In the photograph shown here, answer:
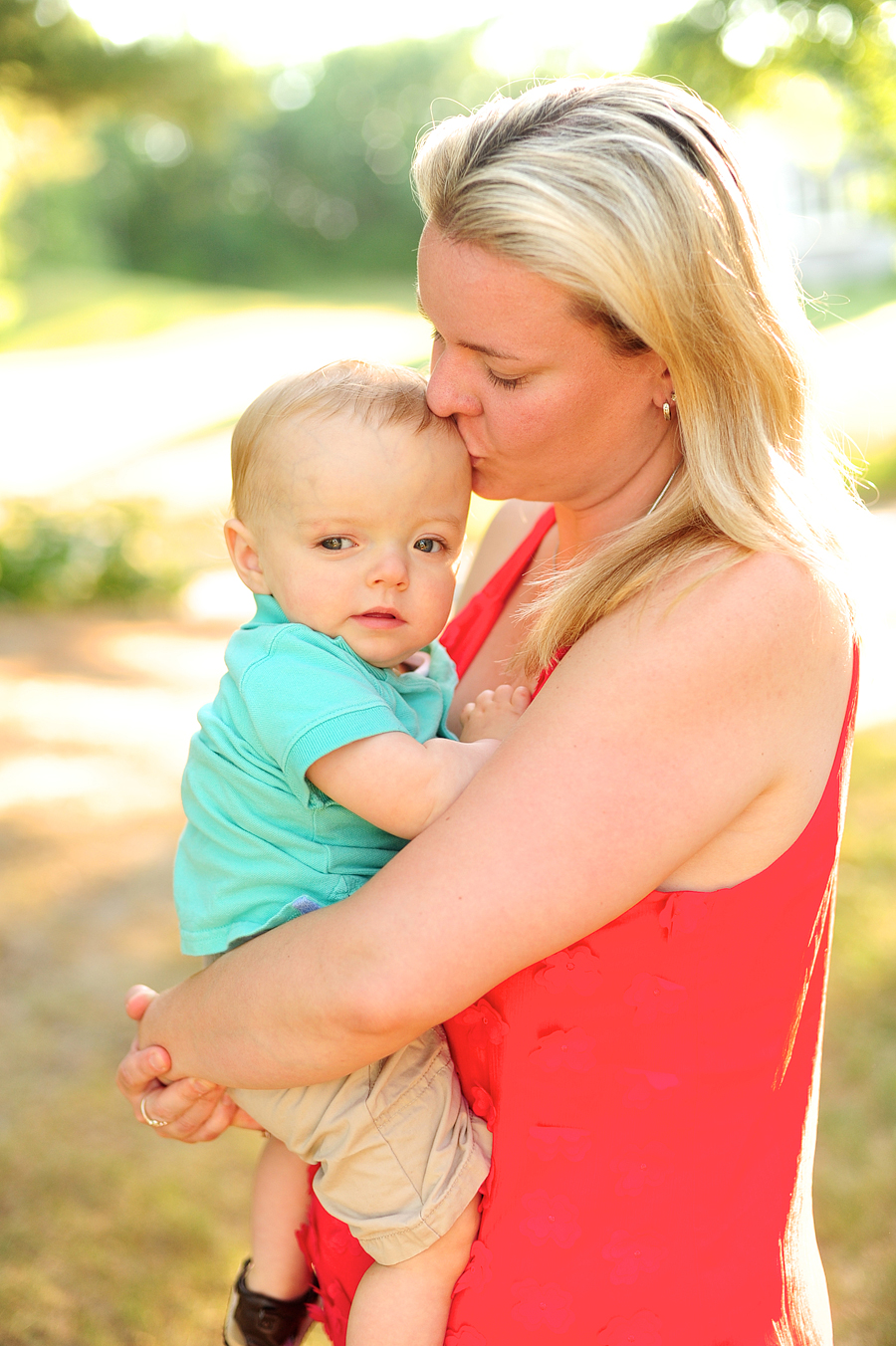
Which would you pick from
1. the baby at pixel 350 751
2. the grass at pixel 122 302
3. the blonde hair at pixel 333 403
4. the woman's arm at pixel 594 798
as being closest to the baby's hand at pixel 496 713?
the baby at pixel 350 751

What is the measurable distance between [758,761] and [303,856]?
59cm

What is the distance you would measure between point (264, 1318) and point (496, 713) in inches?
41.2

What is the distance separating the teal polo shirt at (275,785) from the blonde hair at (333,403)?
0.19m

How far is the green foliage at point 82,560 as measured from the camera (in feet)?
27.8

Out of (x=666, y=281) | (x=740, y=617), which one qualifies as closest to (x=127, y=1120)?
(x=740, y=617)

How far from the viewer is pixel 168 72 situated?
7.64 m

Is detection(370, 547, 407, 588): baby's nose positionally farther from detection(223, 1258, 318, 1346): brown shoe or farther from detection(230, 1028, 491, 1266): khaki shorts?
detection(223, 1258, 318, 1346): brown shoe

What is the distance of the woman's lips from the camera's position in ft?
4.89

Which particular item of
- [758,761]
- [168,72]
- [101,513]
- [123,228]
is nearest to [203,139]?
[168,72]

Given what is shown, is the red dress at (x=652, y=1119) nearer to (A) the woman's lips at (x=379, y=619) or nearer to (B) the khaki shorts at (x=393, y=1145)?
(B) the khaki shorts at (x=393, y=1145)

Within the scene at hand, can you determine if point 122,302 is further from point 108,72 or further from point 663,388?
point 663,388

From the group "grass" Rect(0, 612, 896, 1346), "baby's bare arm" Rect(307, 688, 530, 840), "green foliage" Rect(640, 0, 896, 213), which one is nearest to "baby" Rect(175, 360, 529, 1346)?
"baby's bare arm" Rect(307, 688, 530, 840)

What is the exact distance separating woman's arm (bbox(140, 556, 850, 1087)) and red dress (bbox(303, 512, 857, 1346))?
12 cm

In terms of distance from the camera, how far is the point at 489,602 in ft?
6.08
